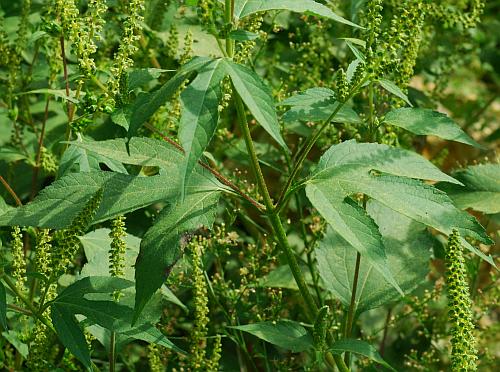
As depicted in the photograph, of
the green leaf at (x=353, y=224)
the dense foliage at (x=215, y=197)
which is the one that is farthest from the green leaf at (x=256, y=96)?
the green leaf at (x=353, y=224)

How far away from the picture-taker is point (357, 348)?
2.36 m

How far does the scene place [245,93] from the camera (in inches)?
74.4

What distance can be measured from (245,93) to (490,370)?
3.34 meters

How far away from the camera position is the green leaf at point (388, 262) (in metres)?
3.00

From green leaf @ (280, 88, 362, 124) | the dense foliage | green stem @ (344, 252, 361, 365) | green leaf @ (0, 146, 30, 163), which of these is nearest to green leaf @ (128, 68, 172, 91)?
the dense foliage

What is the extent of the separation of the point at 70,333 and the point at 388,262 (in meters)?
1.30

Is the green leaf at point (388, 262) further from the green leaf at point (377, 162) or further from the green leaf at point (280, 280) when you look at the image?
the green leaf at point (377, 162)

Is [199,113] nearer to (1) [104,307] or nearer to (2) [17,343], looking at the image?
(1) [104,307]

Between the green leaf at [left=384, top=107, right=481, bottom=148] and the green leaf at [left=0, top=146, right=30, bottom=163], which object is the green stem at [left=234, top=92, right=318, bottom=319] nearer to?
the green leaf at [left=384, top=107, right=481, bottom=148]

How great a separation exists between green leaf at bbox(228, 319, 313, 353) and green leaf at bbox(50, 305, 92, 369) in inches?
20.0

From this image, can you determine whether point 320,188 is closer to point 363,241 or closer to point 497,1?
point 363,241

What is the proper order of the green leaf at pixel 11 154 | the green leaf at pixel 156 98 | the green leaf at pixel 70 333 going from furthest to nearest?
the green leaf at pixel 11 154 < the green leaf at pixel 70 333 < the green leaf at pixel 156 98

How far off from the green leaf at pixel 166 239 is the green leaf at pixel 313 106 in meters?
0.45

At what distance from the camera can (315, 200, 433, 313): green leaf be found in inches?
118
